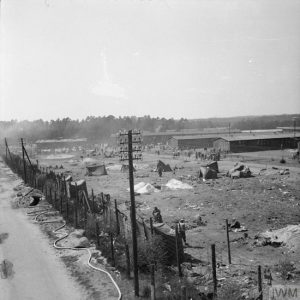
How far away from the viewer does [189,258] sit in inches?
555

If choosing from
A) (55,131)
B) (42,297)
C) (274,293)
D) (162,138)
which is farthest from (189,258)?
(55,131)

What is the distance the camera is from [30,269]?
13391 mm

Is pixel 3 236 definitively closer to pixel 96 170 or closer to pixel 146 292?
pixel 146 292

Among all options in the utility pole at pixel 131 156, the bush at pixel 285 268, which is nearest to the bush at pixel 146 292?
the utility pole at pixel 131 156

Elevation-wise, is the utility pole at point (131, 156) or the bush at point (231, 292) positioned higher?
the utility pole at point (131, 156)

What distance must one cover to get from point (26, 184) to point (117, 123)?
334 ft

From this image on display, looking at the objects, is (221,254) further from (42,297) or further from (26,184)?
(26,184)

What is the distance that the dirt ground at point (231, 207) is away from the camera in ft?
47.3

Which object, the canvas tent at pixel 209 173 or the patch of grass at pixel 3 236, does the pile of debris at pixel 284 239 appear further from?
the canvas tent at pixel 209 173

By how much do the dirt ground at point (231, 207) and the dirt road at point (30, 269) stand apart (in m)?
5.45

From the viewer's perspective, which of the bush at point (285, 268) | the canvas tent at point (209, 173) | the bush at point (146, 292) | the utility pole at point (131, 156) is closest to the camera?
the bush at point (146, 292)

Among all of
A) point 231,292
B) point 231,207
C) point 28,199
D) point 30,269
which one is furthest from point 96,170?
point 231,292

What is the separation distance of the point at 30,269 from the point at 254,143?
2328 inches

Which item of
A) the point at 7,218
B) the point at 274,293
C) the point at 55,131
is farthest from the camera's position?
the point at 55,131
